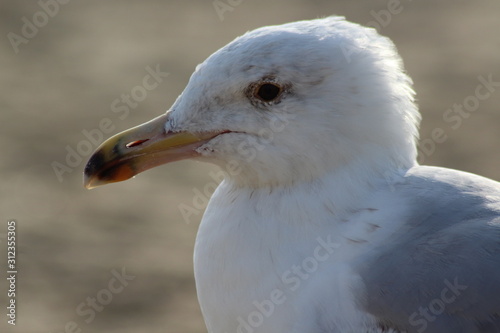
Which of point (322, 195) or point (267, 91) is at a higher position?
point (267, 91)

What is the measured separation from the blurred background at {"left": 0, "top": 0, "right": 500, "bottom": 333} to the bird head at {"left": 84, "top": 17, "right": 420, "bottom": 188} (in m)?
2.16

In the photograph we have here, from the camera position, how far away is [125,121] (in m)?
6.38

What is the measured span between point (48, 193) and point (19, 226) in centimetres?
42

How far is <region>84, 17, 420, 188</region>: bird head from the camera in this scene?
8.11ft

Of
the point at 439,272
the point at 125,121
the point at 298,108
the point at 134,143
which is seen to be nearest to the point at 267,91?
the point at 298,108

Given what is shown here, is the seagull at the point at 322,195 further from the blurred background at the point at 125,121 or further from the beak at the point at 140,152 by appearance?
the blurred background at the point at 125,121

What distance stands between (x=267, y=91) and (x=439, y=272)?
2.29 feet

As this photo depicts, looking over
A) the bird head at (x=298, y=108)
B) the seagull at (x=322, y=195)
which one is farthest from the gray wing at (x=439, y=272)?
the bird head at (x=298, y=108)

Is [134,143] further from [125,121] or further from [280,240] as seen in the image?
[125,121]

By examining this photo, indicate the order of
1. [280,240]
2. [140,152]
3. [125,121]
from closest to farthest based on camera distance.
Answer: [280,240]
[140,152]
[125,121]

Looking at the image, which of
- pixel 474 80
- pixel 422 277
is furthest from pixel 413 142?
pixel 474 80

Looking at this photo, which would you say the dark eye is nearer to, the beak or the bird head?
the bird head

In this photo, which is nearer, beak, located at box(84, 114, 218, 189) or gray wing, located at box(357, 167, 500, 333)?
gray wing, located at box(357, 167, 500, 333)

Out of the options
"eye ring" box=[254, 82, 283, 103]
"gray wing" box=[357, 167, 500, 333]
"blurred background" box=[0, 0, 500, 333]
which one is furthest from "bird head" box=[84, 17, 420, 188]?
"blurred background" box=[0, 0, 500, 333]
